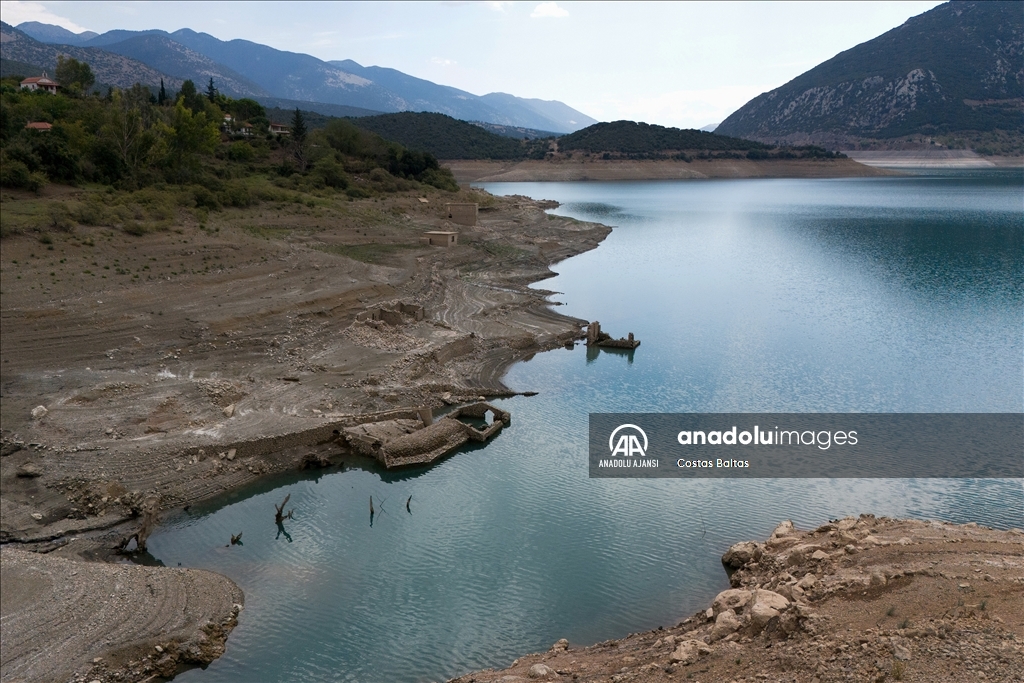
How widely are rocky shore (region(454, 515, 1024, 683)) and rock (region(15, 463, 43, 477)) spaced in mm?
12006

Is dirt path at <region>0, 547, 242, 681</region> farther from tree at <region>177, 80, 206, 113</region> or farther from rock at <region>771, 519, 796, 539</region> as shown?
tree at <region>177, 80, 206, 113</region>

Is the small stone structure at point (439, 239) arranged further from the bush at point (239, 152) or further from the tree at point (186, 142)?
the bush at point (239, 152)

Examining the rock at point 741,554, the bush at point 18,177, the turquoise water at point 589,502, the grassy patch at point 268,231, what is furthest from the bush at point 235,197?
the rock at point 741,554

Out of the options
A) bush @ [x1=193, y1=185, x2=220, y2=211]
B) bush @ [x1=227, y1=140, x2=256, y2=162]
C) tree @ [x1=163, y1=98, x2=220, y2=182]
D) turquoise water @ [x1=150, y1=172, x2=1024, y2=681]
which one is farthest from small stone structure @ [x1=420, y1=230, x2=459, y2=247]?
bush @ [x1=227, y1=140, x2=256, y2=162]

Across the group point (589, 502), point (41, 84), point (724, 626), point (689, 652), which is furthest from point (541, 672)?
point (41, 84)

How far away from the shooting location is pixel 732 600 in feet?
44.7

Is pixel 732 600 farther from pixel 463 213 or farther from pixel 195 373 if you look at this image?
pixel 463 213

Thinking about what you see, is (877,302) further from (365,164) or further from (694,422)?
(365,164)

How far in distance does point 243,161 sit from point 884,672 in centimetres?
6159

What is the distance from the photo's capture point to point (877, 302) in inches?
1683

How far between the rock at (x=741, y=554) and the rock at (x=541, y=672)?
5.84 m

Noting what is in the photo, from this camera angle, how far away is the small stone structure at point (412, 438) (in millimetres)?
21484

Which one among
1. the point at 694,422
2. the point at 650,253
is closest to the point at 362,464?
the point at 694,422

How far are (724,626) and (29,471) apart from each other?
15.9m
